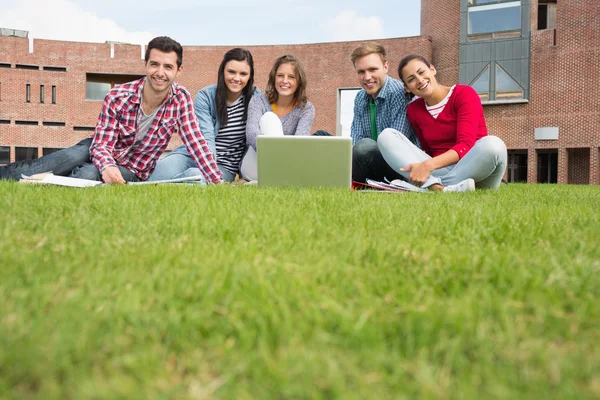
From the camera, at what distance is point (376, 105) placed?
6.25 metres

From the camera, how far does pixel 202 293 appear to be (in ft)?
4.18

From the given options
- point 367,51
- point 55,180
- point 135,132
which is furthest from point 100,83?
point 55,180

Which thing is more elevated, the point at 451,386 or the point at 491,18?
the point at 491,18

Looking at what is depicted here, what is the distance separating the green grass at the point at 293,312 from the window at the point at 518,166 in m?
24.7

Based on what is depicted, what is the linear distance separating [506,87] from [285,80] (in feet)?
67.1

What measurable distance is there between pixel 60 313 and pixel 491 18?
2636cm

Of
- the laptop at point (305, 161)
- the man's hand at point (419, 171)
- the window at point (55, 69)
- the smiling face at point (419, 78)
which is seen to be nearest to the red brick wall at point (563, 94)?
the smiling face at point (419, 78)

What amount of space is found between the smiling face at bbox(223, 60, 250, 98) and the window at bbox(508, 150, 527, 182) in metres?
21.6

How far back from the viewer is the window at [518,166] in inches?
985

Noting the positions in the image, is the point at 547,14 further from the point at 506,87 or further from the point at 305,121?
the point at 305,121

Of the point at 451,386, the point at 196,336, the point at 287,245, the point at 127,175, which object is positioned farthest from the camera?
the point at 127,175

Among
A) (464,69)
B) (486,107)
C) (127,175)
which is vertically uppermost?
(464,69)

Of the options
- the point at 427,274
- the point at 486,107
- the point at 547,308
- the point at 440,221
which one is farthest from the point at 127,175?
the point at 486,107

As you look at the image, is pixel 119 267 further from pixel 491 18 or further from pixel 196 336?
pixel 491 18
